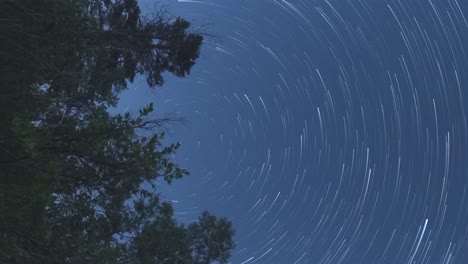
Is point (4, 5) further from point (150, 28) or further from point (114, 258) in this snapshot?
point (150, 28)

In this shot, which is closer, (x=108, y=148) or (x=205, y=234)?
(x=108, y=148)

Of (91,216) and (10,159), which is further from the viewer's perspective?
(91,216)

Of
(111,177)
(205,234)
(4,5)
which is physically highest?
(205,234)

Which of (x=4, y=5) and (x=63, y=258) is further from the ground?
(x=4, y=5)

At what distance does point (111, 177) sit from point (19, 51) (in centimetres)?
185

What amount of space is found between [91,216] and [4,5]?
3186mm

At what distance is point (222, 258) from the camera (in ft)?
45.4


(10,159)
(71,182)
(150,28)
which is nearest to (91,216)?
(71,182)

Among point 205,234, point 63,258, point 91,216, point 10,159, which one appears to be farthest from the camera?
point 205,234

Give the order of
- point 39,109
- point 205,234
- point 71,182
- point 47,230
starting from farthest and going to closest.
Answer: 1. point 205,234
2. point 71,182
3. point 39,109
4. point 47,230

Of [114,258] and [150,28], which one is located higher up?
[150,28]

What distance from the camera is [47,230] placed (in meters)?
4.29

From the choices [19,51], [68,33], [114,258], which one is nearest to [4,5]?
[19,51]

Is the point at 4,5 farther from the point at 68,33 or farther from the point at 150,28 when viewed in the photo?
the point at 150,28
